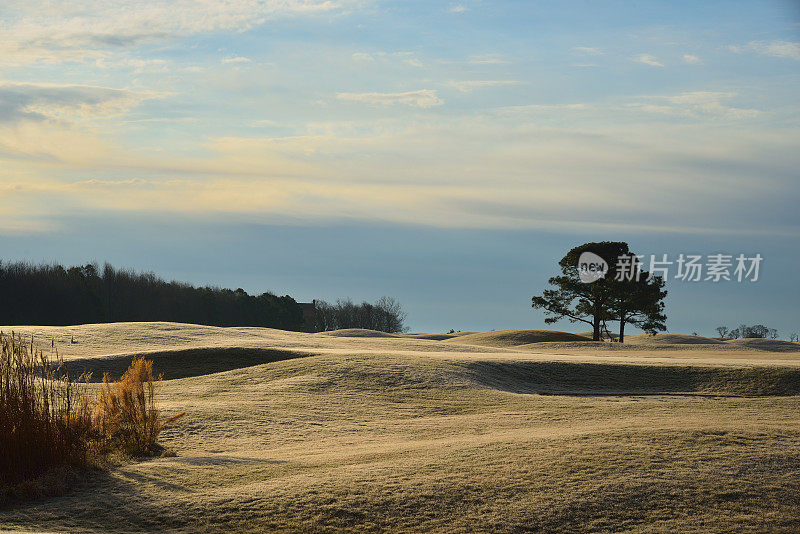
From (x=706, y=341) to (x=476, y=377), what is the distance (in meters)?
25.6

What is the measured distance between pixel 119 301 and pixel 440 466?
50.0m

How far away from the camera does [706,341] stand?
3847cm

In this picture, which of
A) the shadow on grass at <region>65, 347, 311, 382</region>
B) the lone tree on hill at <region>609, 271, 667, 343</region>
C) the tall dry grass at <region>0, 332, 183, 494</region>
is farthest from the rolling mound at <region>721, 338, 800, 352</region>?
the tall dry grass at <region>0, 332, 183, 494</region>

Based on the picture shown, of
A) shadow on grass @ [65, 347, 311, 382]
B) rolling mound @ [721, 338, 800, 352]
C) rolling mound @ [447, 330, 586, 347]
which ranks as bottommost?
rolling mound @ [721, 338, 800, 352]

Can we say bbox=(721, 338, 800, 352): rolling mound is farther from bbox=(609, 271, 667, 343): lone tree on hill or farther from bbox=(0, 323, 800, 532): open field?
bbox=(0, 323, 800, 532): open field

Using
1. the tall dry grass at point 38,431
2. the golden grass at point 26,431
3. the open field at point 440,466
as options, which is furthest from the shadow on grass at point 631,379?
the golden grass at point 26,431

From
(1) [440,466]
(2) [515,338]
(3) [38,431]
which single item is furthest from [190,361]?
(2) [515,338]

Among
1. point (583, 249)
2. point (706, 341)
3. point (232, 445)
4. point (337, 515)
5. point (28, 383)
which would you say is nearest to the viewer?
point (337, 515)

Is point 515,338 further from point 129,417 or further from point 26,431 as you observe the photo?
point 26,431

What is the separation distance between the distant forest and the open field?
3727 cm

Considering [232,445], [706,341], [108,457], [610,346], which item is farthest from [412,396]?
[706,341]

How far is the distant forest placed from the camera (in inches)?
1898

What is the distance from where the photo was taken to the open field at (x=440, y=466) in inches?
261

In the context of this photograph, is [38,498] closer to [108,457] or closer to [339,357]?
[108,457]
